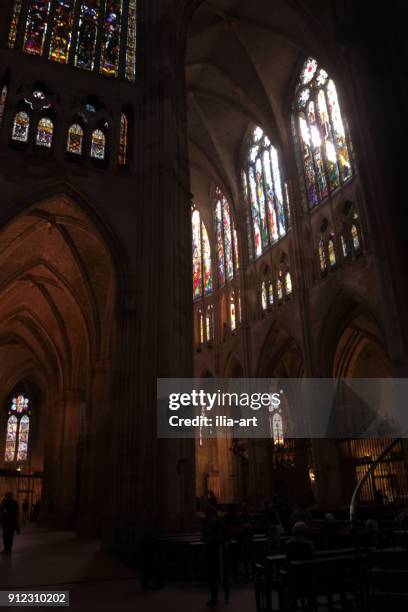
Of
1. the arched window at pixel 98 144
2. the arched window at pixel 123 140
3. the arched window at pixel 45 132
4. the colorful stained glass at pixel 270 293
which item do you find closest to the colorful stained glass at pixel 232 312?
the colorful stained glass at pixel 270 293

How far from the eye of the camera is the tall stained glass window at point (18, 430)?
37625mm

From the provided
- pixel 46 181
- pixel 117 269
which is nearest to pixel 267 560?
pixel 117 269

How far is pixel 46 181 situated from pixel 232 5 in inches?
551

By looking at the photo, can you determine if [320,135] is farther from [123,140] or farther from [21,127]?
[21,127]

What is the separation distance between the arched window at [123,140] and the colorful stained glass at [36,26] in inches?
123

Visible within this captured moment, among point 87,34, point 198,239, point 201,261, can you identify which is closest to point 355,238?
point 87,34

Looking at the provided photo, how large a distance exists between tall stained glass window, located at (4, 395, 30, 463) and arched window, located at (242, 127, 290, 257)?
2359cm

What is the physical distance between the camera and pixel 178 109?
1560cm

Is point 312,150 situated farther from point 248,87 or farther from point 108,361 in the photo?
point 108,361

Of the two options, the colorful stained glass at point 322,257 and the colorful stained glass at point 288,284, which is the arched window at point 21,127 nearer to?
the colorful stained glass at point 322,257

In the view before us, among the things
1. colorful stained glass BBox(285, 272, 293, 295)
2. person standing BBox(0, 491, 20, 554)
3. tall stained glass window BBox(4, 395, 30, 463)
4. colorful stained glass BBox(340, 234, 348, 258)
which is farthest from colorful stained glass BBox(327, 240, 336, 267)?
tall stained glass window BBox(4, 395, 30, 463)

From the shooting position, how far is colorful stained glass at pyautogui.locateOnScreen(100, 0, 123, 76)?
53.2 feet

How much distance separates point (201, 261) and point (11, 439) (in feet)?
67.1

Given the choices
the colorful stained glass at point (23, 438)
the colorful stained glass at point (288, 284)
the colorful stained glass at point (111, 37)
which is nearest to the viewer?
the colorful stained glass at point (111, 37)
